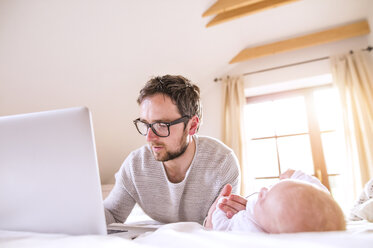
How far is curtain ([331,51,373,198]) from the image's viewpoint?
9.26 ft

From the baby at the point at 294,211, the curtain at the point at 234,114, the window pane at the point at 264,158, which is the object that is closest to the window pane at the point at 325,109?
the window pane at the point at 264,158

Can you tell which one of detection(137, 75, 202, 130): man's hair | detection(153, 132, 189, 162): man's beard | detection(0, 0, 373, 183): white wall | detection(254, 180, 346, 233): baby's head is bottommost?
detection(254, 180, 346, 233): baby's head

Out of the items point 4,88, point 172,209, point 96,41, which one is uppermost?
point 96,41

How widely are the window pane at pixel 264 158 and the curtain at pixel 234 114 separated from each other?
29 cm

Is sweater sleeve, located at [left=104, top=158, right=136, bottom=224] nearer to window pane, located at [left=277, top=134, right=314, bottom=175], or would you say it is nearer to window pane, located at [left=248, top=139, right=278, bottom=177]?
window pane, located at [left=248, top=139, right=278, bottom=177]

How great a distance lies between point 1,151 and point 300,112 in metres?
3.53

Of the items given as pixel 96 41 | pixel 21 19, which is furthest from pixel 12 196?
pixel 96 41

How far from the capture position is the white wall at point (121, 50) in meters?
2.17

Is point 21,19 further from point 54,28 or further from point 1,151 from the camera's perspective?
point 1,151

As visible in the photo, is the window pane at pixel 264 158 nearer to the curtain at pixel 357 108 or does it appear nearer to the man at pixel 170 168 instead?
the curtain at pixel 357 108

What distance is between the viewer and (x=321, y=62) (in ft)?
10.8

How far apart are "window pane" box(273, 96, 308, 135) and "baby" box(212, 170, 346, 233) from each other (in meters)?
3.01

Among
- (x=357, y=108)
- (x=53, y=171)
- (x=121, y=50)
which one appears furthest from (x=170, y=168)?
(x=357, y=108)

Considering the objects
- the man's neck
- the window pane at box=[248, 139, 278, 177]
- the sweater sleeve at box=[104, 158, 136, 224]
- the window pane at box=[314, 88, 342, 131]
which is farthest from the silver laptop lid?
the window pane at box=[314, 88, 342, 131]
